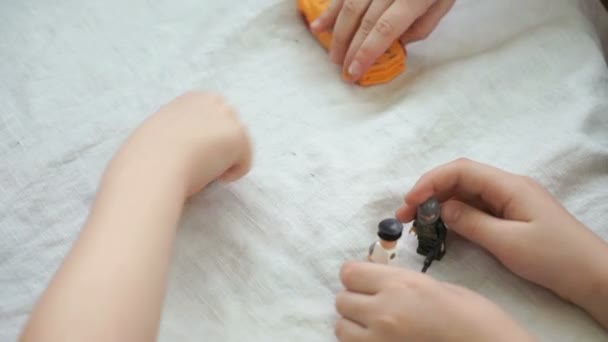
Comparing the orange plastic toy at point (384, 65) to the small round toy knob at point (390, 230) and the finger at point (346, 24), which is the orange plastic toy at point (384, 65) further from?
the small round toy knob at point (390, 230)

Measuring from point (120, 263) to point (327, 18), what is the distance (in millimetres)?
463

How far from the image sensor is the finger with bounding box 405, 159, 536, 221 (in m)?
0.69

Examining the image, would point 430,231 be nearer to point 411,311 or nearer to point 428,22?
point 411,311

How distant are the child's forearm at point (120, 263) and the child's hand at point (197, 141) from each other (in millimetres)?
13

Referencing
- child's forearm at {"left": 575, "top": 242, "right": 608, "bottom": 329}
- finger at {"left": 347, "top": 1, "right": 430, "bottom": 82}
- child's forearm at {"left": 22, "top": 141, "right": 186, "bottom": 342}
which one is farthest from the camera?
finger at {"left": 347, "top": 1, "right": 430, "bottom": 82}

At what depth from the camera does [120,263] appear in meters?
0.58

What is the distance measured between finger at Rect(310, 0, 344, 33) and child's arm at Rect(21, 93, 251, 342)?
21 centimetres

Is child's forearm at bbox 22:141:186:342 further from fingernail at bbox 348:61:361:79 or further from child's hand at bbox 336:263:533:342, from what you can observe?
fingernail at bbox 348:61:361:79


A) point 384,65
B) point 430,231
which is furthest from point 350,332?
point 384,65

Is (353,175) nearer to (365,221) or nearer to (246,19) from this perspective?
(365,221)

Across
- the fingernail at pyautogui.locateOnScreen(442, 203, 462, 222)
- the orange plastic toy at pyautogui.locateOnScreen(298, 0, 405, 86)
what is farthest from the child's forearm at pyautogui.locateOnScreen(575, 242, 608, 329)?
the orange plastic toy at pyautogui.locateOnScreen(298, 0, 405, 86)

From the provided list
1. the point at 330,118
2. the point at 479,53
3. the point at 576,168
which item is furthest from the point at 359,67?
the point at 576,168

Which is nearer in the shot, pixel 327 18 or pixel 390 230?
pixel 390 230

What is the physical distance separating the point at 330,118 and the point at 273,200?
0.14 m
